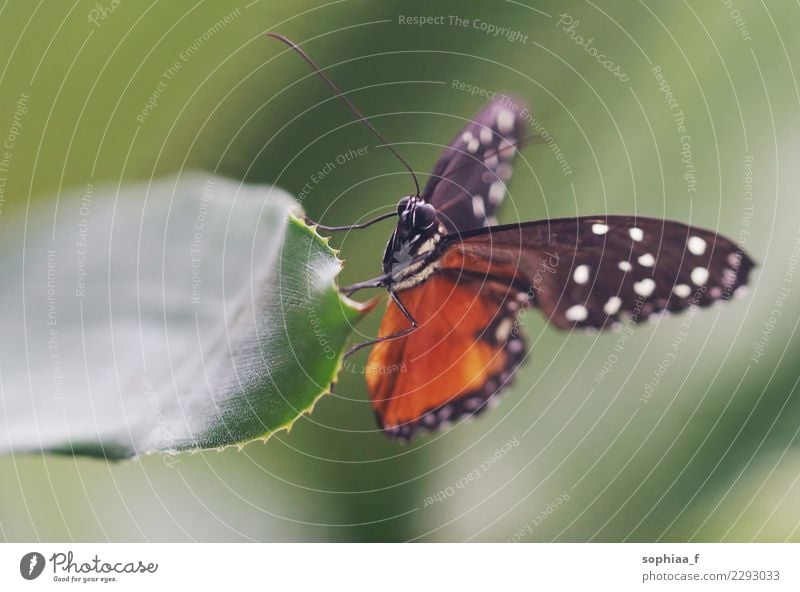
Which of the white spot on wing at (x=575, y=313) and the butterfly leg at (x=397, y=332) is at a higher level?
the white spot on wing at (x=575, y=313)

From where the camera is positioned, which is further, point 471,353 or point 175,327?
point 471,353

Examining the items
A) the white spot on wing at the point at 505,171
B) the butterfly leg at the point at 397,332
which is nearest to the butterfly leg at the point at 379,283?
the butterfly leg at the point at 397,332

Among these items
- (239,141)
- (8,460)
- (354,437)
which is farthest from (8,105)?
(354,437)

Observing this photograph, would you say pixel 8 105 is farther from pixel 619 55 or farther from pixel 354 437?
pixel 619 55

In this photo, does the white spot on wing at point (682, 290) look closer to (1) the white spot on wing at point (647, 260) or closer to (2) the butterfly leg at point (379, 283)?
(1) the white spot on wing at point (647, 260)

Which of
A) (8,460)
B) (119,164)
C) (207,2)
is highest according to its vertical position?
(207,2)

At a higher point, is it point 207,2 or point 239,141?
point 207,2
